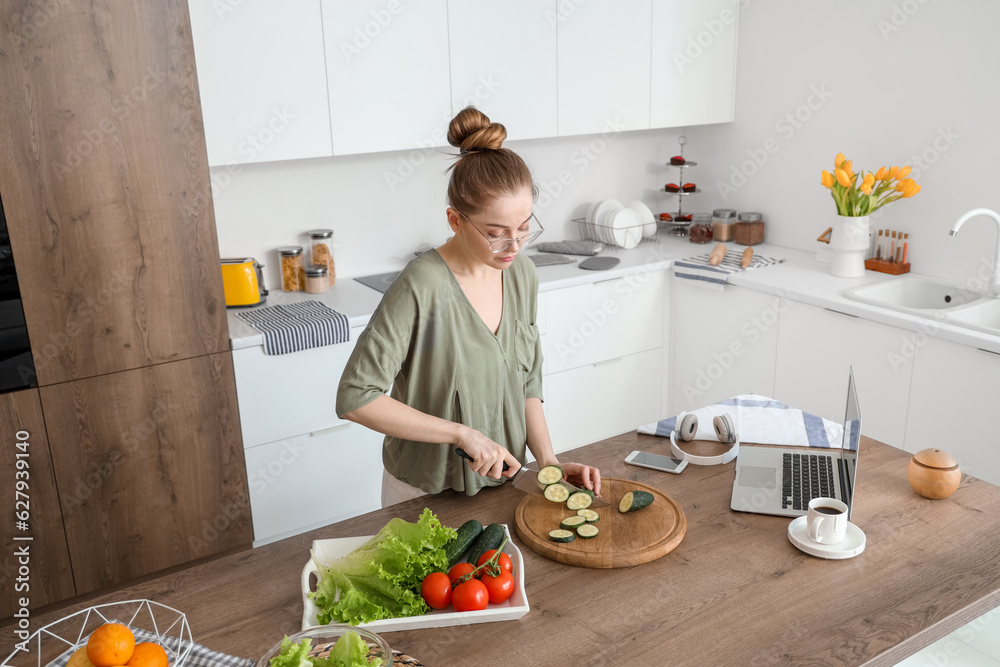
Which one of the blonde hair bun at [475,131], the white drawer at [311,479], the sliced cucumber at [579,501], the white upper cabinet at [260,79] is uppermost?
the white upper cabinet at [260,79]

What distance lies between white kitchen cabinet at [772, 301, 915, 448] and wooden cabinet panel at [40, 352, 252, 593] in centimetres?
204

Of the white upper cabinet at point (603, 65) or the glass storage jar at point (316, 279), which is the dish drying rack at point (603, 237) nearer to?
the white upper cabinet at point (603, 65)

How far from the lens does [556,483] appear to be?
1602mm

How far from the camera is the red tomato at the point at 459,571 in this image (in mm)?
1297

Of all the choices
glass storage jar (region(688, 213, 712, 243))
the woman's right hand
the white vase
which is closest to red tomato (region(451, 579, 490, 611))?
the woman's right hand

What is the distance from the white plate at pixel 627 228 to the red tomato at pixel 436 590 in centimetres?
261

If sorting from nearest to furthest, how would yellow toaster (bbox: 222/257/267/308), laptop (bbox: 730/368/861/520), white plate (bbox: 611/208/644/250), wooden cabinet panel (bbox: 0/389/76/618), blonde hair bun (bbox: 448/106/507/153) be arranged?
laptop (bbox: 730/368/861/520)
blonde hair bun (bbox: 448/106/507/153)
wooden cabinet panel (bbox: 0/389/76/618)
yellow toaster (bbox: 222/257/267/308)
white plate (bbox: 611/208/644/250)

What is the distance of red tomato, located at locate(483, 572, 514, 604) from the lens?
128 centimetres

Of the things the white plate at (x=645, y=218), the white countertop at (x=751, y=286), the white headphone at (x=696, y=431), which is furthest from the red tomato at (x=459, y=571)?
the white plate at (x=645, y=218)

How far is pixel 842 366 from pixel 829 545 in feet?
5.49

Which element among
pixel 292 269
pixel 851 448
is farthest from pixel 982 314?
pixel 292 269

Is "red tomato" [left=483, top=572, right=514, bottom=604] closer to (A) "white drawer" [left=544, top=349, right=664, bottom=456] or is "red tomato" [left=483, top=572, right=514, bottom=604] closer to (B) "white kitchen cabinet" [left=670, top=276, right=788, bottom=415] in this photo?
(A) "white drawer" [left=544, top=349, right=664, bottom=456]

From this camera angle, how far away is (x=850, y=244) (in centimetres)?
316

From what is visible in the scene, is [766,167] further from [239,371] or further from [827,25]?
[239,371]
